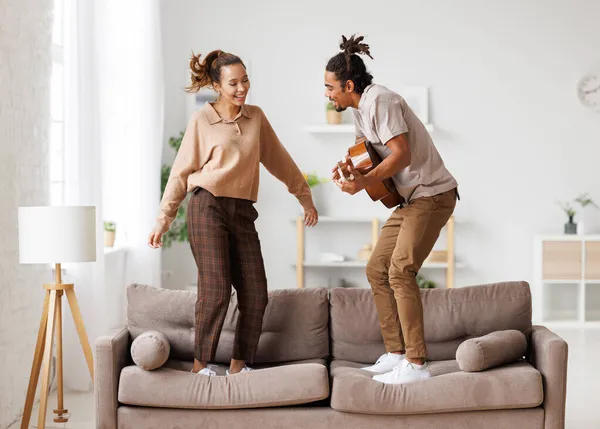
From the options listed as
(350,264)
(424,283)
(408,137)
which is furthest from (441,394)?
(424,283)

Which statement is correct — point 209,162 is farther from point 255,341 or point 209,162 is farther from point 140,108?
point 140,108

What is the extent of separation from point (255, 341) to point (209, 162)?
0.74m

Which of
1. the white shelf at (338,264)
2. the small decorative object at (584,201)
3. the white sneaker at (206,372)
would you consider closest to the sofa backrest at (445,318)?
the white sneaker at (206,372)

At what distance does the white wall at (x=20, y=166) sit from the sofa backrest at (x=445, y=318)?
1.50 metres

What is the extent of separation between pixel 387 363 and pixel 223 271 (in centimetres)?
76

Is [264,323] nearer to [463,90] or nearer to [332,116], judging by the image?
[332,116]

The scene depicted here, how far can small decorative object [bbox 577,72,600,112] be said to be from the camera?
722cm

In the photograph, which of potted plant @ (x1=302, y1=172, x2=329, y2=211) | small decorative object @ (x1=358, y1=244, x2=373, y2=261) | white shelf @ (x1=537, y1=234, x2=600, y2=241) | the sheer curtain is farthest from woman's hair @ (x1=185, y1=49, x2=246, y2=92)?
white shelf @ (x1=537, y1=234, x2=600, y2=241)

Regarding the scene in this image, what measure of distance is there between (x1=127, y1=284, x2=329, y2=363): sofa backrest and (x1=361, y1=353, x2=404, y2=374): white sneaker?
0.24 meters

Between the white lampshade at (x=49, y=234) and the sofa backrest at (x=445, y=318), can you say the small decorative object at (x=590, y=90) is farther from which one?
the white lampshade at (x=49, y=234)

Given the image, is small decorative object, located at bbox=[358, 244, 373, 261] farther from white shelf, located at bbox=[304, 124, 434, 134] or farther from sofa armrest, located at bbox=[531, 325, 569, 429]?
sofa armrest, located at bbox=[531, 325, 569, 429]

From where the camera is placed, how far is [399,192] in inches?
135

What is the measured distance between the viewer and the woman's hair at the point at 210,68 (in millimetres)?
3420

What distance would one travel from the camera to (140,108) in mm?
5875
